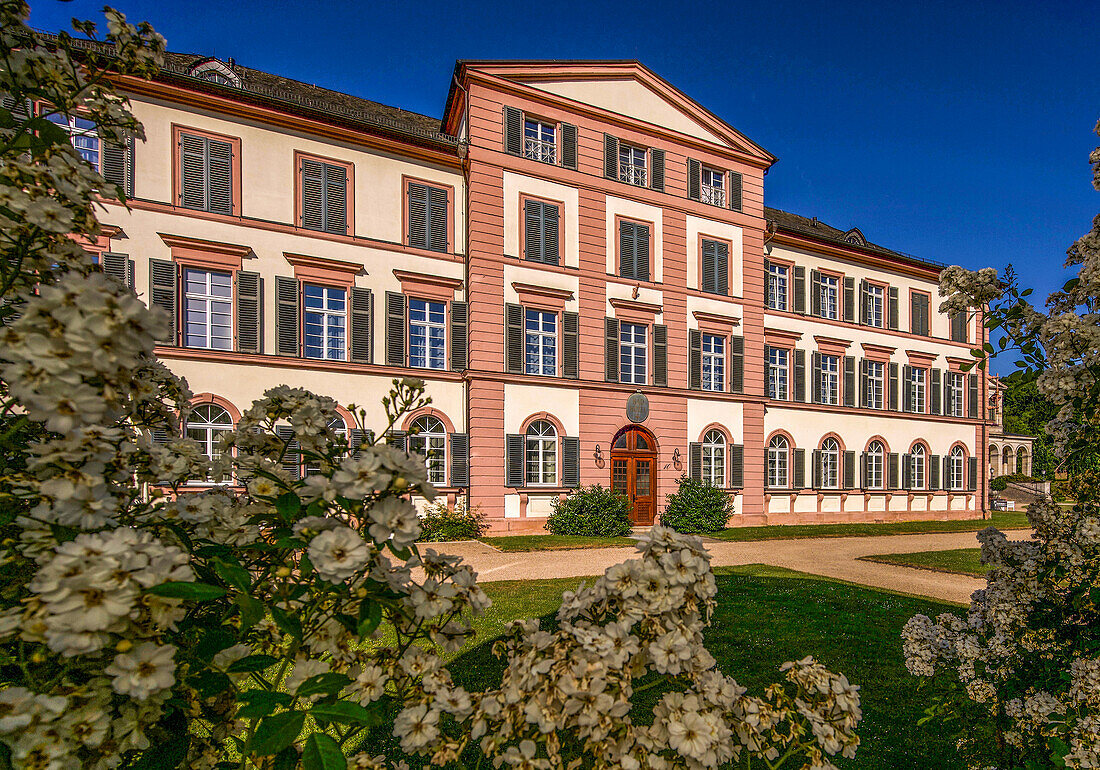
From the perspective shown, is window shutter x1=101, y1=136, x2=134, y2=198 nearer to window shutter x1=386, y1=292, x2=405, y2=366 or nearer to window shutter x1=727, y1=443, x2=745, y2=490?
window shutter x1=386, y1=292, x2=405, y2=366

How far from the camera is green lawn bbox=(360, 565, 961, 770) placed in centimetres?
352

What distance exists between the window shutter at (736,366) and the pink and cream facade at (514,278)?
8 cm

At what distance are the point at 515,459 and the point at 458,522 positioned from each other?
2.30 m

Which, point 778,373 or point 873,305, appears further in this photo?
point 873,305

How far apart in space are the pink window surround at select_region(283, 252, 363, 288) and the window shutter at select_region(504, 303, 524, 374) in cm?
420

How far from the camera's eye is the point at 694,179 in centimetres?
1836

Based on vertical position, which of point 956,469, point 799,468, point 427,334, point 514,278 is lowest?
point 956,469

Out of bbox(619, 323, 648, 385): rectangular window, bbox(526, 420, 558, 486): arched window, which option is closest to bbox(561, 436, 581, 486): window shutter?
bbox(526, 420, 558, 486): arched window

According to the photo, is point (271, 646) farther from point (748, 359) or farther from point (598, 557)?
point (748, 359)

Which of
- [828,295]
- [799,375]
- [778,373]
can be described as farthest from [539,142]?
[828,295]

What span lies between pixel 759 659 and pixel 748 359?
15.2m

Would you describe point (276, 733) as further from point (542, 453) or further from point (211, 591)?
point (542, 453)

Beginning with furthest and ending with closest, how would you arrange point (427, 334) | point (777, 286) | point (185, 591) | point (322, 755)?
point (777, 286) < point (427, 334) < point (322, 755) < point (185, 591)

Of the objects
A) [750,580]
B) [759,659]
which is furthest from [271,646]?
[750,580]
